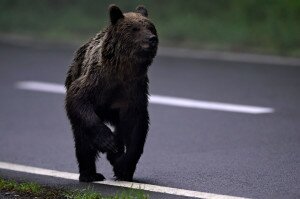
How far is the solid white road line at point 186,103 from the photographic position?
12.7 meters

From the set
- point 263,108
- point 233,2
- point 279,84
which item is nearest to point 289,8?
point 233,2

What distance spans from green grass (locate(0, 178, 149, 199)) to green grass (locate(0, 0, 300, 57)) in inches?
342

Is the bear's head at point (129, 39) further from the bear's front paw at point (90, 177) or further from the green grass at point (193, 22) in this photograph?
the green grass at point (193, 22)

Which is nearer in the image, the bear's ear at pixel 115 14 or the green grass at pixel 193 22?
the bear's ear at pixel 115 14

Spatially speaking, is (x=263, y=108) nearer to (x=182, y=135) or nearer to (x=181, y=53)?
(x=182, y=135)

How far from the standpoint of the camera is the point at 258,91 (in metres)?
13.9

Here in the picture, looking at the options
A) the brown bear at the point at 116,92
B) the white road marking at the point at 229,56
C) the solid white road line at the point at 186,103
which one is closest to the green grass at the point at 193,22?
the white road marking at the point at 229,56

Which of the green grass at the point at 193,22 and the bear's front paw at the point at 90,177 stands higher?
the green grass at the point at 193,22

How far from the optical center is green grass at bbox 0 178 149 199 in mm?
7934

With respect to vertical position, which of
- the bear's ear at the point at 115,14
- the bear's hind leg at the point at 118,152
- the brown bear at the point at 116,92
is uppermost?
the bear's ear at the point at 115,14

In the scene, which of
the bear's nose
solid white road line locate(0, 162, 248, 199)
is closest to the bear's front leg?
solid white road line locate(0, 162, 248, 199)

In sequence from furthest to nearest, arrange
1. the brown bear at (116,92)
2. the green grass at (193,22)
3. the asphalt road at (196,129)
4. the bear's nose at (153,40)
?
the green grass at (193,22) → the asphalt road at (196,129) → the brown bear at (116,92) → the bear's nose at (153,40)

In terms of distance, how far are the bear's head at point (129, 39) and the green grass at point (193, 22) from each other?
27.9 ft

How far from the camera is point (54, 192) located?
27.2 ft
